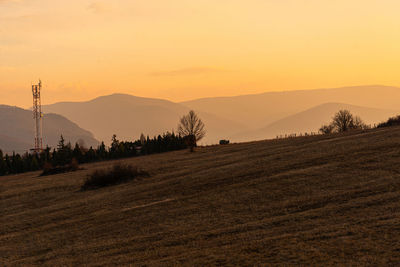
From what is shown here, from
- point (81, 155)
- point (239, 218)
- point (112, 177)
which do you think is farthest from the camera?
point (81, 155)

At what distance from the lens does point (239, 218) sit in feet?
93.6

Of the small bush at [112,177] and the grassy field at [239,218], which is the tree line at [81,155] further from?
the grassy field at [239,218]

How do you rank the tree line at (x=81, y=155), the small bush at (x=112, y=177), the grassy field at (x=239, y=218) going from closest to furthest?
1. the grassy field at (x=239, y=218)
2. the small bush at (x=112, y=177)
3. the tree line at (x=81, y=155)

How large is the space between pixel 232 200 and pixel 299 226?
10.5 m

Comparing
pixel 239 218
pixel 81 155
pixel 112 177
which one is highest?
pixel 81 155

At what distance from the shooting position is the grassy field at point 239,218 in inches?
823

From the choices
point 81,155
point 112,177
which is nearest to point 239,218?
point 112,177

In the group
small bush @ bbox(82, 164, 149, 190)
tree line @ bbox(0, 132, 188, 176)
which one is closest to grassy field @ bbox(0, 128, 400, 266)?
small bush @ bbox(82, 164, 149, 190)

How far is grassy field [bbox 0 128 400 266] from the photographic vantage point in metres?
20.9

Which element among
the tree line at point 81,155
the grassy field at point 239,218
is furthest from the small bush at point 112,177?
the tree line at point 81,155

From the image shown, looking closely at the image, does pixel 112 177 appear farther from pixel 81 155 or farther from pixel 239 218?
pixel 81 155

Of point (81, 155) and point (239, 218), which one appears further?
point (81, 155)

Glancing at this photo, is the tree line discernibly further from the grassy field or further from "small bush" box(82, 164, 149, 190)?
the grassy field

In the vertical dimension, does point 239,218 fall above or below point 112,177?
below
